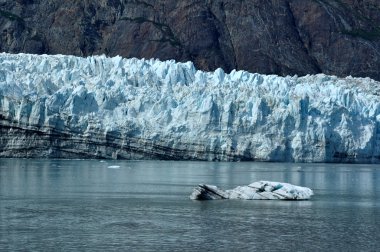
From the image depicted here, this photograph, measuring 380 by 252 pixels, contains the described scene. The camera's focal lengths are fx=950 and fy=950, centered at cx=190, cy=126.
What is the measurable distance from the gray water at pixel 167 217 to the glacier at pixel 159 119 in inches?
560

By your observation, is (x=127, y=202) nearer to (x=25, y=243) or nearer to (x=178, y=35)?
(x=25, y=243)

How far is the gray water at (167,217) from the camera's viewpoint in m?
24.6

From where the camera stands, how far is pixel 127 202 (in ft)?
113

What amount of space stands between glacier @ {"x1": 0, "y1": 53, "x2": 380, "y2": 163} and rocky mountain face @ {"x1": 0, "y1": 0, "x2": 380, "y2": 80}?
54861 millimetres

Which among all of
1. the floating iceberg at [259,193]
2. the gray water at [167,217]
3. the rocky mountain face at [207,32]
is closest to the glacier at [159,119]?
the gray water at [167,217]

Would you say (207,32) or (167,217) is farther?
(207,32)

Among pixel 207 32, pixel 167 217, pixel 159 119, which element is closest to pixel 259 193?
pixel 167 217

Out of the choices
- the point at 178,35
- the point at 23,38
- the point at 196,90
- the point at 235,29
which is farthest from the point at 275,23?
the point at 196,90

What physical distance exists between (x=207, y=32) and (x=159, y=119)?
63.7 meters

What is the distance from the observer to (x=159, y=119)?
62.8 metres

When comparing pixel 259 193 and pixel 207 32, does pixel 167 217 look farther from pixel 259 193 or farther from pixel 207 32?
pixel 207 32

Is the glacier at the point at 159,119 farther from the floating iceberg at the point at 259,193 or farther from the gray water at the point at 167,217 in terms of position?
the floating iceberg at the point at 259,193

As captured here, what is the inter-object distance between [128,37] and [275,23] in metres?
19.8

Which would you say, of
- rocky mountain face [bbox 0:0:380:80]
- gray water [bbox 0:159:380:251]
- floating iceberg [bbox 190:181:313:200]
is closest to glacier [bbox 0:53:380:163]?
gray water [bbox 0:159:380:251]
